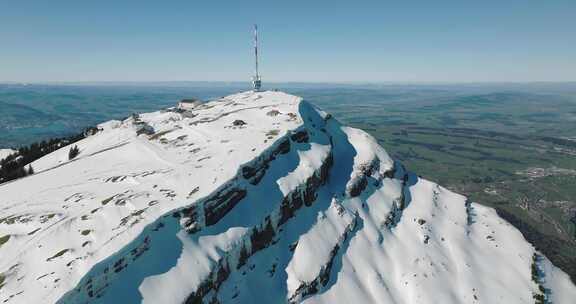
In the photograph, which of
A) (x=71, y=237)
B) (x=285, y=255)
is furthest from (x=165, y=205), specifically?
(x=285, y=255)

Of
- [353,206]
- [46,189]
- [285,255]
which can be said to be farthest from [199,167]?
[353,206]

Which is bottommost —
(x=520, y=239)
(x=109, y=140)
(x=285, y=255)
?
(x=520, y=239)

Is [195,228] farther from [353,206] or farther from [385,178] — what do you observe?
[385,178]

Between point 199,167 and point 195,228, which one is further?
point 199,167

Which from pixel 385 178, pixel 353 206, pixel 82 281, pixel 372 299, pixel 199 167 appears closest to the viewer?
pixel 82 281

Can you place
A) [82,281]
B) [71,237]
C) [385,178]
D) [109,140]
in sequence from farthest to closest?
[109,140] < [385,178] < [71,237] < [82,281]

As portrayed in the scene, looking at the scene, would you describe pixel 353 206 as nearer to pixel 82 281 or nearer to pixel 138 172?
pixel 138 172

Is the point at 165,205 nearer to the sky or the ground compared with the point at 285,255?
nearer to the sky
